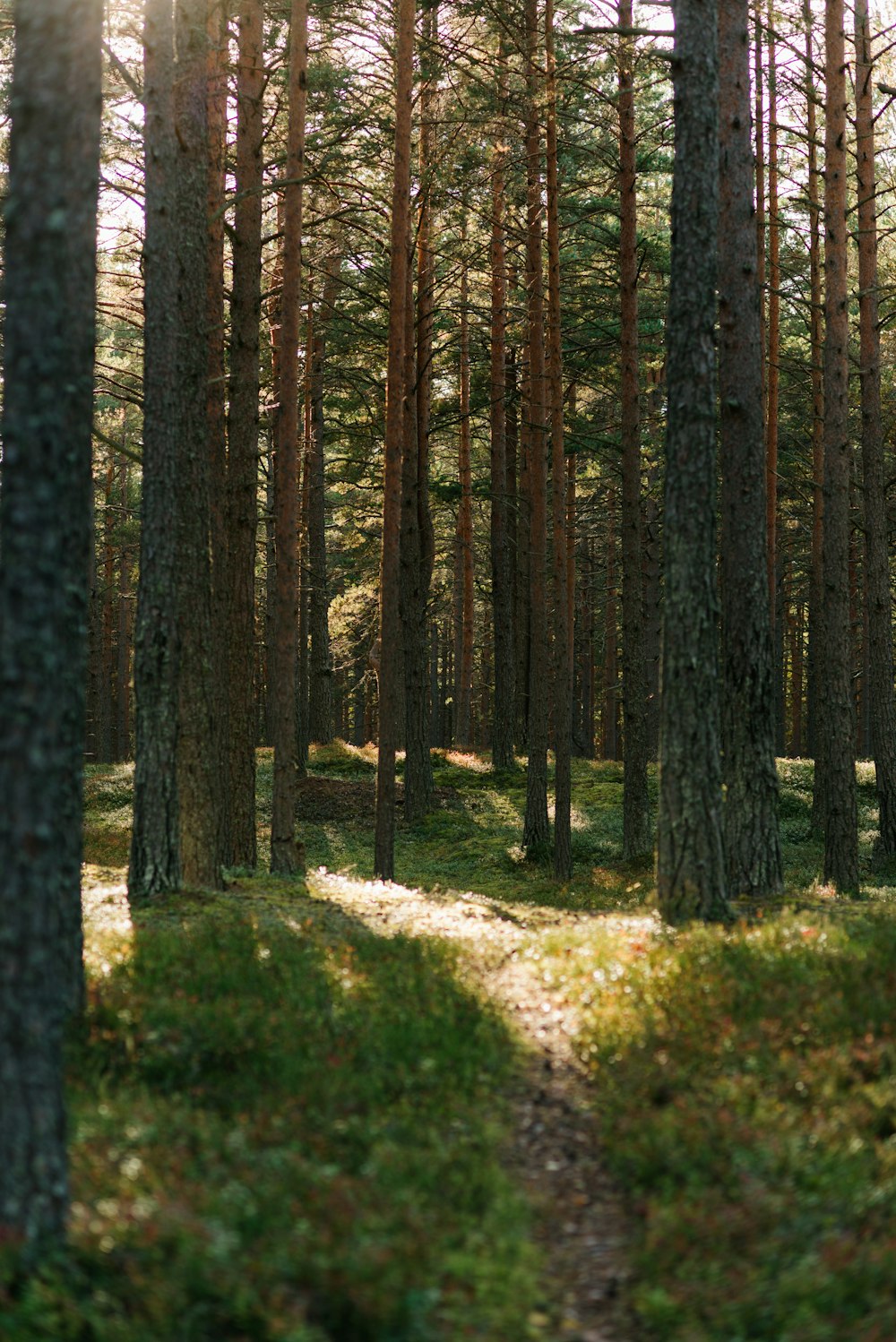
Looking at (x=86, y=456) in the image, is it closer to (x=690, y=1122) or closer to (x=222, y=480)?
(x=690, y=1122)

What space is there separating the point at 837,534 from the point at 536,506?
5650 mm

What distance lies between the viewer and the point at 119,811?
27.2 metres

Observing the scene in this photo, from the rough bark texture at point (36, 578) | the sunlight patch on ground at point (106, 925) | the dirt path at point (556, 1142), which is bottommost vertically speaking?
the dirt path at point (556, 1142)

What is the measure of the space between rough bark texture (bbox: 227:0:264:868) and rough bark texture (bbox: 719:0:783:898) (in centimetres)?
607

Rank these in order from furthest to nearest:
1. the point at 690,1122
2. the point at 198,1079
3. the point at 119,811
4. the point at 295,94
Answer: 1. the point at 119,811
2. the point at 295,94
3. the point at 198,1079
4. the point at 690,1122

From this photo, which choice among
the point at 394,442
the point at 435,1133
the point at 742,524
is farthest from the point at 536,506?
the point at 435,1133

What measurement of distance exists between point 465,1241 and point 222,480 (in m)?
11.1

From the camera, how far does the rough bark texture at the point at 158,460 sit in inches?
428

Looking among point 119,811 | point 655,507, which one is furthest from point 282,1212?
point 655,507

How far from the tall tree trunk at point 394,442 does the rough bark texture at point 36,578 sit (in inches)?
453

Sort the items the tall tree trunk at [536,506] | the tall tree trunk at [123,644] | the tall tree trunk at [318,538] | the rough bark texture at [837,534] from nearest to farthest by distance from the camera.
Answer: the rough bark texture at [837,534] → the tall tree trunk at [536,506] → the tall tree trunk at [318,538] → the tall tree trunk at [123,644]

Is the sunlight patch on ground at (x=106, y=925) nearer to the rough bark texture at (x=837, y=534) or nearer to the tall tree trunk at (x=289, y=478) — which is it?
the tall tree trunk at (x=289, y=478)

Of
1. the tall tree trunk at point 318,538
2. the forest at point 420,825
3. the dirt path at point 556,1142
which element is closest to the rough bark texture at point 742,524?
the forest at point 420,825

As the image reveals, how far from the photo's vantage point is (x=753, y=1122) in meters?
5.91
